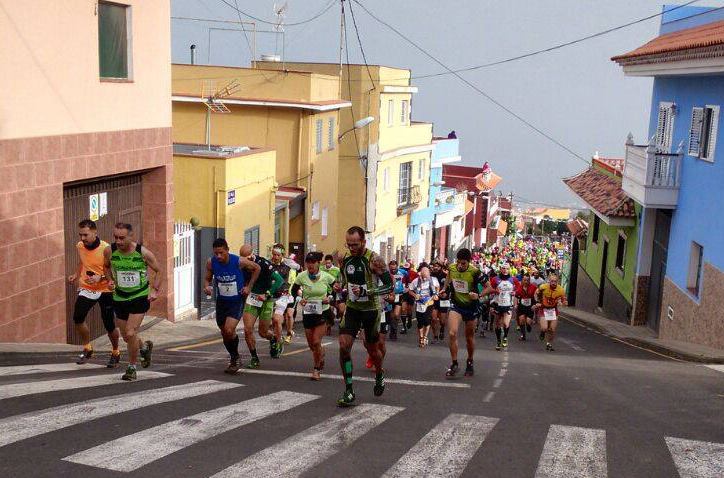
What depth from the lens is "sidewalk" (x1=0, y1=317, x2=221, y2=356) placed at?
1244 cm

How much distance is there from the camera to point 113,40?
52.4 feet

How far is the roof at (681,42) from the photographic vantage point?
67.4 feet

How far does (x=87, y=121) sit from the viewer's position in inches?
591

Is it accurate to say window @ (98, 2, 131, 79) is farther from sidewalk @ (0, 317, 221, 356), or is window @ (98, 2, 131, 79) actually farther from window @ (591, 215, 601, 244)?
window @ (591, 215, 601, 244)

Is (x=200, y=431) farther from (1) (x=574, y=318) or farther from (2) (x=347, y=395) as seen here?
(1) (x=574, y=318)

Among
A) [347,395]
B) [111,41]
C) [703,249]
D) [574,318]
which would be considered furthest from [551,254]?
[347,395]

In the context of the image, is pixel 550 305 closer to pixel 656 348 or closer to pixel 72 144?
pixel 656 348

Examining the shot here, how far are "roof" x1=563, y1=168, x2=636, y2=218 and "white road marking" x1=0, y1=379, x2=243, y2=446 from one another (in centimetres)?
2067

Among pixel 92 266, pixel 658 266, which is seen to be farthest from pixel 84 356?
pixel 658 266

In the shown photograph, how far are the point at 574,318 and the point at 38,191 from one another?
22715 millimetres

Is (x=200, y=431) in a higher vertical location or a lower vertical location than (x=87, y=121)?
lower

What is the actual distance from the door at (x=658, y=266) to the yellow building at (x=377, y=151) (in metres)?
17.5

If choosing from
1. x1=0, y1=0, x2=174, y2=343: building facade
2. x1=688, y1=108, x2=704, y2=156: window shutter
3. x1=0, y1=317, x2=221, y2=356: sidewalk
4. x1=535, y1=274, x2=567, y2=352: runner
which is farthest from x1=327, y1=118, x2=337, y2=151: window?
x1=535, y1=274, x2=567, y2=352: runner

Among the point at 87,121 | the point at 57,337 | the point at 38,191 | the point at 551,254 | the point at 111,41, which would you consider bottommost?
the point at 551,254
